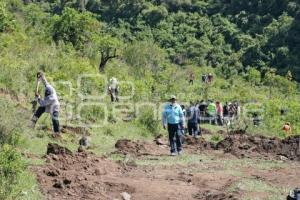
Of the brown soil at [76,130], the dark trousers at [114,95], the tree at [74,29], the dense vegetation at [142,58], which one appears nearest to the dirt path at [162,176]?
the dense vegetation at [142,58]

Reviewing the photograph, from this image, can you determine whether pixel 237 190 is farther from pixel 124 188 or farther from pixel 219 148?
pixel 219 148

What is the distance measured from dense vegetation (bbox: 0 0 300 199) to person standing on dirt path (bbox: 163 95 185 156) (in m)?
1.92

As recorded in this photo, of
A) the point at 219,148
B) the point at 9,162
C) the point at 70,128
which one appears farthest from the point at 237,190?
the point at 70,128

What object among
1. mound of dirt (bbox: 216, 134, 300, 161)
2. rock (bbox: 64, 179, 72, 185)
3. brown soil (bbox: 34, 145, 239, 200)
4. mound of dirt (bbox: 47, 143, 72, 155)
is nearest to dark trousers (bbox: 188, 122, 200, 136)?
mound of dirt (bbox: 216, 134, 300, 161)

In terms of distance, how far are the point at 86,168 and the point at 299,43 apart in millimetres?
59569

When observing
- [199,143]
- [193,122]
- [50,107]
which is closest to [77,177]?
[50,107]

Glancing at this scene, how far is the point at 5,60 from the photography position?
853 inches

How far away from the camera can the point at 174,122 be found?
549 inches

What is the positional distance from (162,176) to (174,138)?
3.11m

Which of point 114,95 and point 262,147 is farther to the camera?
point 114,95

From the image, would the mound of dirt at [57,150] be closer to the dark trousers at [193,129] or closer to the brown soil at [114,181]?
the brown soil at [114,181]

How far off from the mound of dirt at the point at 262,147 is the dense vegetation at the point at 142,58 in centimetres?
309

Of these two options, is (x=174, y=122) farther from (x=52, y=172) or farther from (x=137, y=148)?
(x=52, y=172)

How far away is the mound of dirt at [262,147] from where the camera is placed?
14812mm
